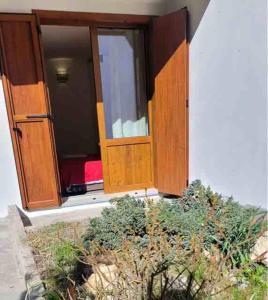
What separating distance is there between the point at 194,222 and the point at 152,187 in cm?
136

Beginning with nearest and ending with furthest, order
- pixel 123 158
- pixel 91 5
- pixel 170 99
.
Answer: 1. pixel 91 5
2. pixel 170 99
3. pixel 123 158

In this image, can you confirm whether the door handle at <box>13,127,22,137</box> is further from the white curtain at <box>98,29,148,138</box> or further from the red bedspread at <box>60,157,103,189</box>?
the white curtain at <box>98,29,148,138</box>

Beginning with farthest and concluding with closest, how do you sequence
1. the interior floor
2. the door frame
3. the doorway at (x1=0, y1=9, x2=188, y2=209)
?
the interior floor, the door frame, the doorway at (x1=0, y1=9, x2=188, y2=209)

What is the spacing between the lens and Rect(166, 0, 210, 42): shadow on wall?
2680 mm

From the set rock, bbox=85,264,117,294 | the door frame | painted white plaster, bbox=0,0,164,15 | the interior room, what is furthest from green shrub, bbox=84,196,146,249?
the interior room

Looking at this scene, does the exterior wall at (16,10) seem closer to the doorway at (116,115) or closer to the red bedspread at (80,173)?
the doorway at (116,115)

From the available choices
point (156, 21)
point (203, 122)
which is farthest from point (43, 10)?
point (203, 122)

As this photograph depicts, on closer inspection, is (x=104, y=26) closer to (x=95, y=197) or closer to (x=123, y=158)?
(x=123, y=158)

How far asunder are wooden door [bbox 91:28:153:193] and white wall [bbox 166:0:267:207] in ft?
2.30

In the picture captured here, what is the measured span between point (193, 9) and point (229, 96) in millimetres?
1108

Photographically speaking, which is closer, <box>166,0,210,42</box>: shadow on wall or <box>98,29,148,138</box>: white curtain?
<box>166,0,210,42</box>: shadow on wall

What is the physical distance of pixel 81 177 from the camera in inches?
143

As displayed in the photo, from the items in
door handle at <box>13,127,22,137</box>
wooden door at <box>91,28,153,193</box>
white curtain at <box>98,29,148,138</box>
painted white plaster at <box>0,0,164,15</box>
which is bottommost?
wooden door at <box>91,28,153,193</box>

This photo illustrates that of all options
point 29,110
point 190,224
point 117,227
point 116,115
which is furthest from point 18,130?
point 190,224
